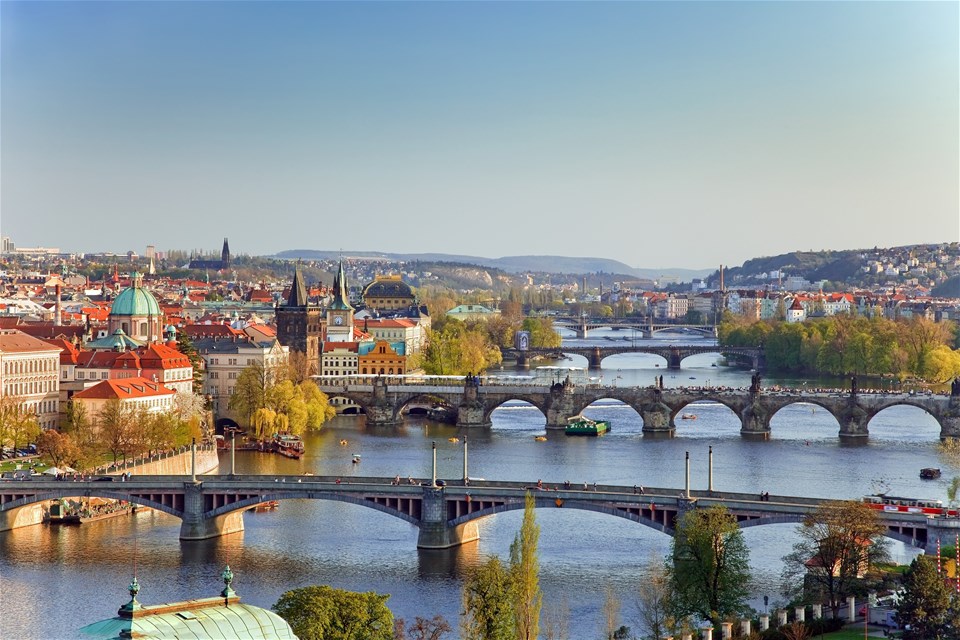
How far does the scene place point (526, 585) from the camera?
31.4 m

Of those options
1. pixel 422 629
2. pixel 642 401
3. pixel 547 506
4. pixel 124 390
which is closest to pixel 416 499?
pixel 547 506

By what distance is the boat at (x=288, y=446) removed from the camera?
59.5m

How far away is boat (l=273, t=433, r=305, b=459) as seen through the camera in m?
59.5

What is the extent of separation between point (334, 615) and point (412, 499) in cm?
1401

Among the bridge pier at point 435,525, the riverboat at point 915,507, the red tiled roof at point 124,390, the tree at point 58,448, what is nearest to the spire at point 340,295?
the red tiled roof at point 124,390

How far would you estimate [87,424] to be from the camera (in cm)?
5528

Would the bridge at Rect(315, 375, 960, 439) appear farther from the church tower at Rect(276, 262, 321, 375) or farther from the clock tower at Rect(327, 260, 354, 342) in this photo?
the clock tower at Rect(327, 260, 354, 342)

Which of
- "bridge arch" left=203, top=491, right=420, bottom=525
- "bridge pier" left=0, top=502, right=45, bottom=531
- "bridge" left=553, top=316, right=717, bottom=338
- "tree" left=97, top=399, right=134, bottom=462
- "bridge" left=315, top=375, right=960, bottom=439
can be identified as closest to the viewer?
"bridge arch" left=203, top=491, right=420, bottom=525

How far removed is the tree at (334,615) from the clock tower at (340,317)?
62.4m

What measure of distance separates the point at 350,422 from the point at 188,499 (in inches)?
1209

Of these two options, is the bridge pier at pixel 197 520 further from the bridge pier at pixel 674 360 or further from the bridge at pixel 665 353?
the bridge pier at pixel 674 360

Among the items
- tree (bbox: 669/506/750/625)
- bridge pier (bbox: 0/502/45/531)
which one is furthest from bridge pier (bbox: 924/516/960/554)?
bridge pier (bbox: 0/502/45/531)

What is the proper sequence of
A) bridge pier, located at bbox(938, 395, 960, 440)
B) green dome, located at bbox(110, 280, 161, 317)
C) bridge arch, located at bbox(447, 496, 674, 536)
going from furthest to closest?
1. green dome, located at bbox(110, 280, 161, 317)
2. bridge pier, located at bbox(938, 395, 960, 440)
3. bridge arch, located at bbox(447, 496, 674, 536)

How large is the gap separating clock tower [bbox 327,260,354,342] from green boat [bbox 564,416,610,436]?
24.3 metres
